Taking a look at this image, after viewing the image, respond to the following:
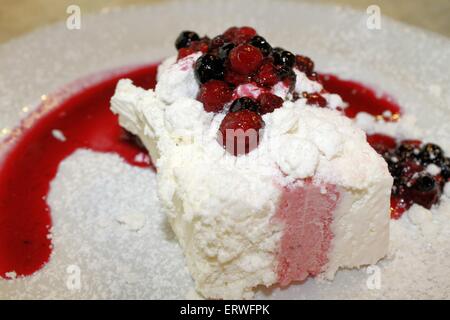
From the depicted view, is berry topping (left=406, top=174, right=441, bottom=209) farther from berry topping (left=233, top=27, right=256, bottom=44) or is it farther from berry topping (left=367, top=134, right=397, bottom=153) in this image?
berry topping (left=233, top=27, right=256, bottom=44)

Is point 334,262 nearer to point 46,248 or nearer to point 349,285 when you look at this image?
point 349,285

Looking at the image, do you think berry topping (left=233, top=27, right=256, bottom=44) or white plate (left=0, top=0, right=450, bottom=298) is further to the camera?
white plate (left=0, top=0, right=450, bottom=298)

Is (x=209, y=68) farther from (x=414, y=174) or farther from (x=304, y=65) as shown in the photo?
(x=414, y=174)

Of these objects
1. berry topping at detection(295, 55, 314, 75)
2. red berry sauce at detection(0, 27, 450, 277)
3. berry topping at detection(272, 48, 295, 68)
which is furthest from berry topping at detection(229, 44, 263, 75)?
berry topping at detection(295, 55, 314, 75)

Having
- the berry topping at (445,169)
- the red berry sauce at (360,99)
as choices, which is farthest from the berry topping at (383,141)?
the berry topping at (445,169)

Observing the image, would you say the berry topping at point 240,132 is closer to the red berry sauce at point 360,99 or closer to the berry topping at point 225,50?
the berry topping at point 225,50

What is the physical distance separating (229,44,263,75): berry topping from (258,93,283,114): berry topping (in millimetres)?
127

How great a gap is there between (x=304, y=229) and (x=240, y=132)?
1.44 feet

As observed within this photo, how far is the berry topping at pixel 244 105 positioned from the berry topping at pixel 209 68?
0.57 ft

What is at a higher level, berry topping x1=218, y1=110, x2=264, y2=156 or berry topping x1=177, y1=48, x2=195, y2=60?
berry topping x1=177, y1=48, x2=195, y2=60

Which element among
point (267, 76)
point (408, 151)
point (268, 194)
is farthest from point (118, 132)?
point (408, 151)

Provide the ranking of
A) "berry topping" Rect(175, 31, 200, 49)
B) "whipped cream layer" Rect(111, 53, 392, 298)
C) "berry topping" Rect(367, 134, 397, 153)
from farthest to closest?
"berry topping" Rect(367, 134, 397, 153) < "berry topping" Rect(175, 31, 200, 49) < "whipped cream layer" Rect(111, 53, 392, 298)

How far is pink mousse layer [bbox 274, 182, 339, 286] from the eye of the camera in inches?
83.0
